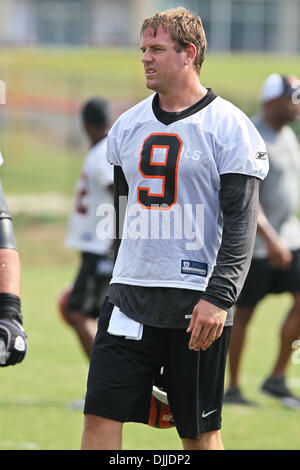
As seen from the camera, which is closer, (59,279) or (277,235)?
(277,235)

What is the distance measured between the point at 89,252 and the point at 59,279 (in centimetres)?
913

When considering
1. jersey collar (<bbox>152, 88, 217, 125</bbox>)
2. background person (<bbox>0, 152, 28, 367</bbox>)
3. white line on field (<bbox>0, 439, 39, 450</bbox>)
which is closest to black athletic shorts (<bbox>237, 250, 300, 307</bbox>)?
white line on field (<bbox>0, 439, 39, 450</bbox>)

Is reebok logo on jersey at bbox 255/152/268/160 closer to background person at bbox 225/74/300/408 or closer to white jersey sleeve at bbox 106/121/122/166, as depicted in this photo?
white jersey sleeve at bbox 106/121/122/166

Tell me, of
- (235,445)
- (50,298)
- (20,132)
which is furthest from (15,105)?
(235,445)

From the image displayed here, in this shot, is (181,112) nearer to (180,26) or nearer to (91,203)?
(180,26)

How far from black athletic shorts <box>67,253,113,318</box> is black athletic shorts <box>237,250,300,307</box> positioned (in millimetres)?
1076

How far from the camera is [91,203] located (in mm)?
7750

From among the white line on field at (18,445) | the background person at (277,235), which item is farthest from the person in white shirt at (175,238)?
the background person at (277,235)

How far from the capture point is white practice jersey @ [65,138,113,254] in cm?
758

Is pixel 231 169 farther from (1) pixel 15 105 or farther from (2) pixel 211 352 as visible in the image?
(1) pixel 15 105

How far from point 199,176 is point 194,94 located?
0.40m

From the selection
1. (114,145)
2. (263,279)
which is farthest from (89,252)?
(114,145)

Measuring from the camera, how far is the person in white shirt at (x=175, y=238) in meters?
4.20
